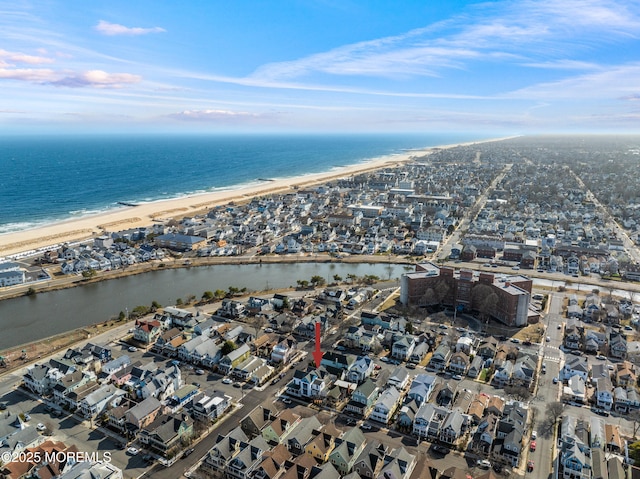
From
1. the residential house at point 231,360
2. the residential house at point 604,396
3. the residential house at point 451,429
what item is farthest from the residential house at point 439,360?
the residential house at point 231,360

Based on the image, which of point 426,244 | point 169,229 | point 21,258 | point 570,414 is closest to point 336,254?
point 426,244

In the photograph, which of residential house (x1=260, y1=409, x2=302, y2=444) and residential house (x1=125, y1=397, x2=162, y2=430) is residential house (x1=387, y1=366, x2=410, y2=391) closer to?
residential house (x1=260, y1=409, x2=302, y2=444)

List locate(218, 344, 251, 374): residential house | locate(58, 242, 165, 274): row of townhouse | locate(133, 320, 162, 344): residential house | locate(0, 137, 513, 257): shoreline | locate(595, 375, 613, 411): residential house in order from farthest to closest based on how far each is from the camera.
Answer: locate(0, 137, 513, 257): shoreline, locate(58, 242, 165, 274): row of townhouse, locate(133, 320, 162, 344): residential house, locate(218, 344, 251, 374): residential house, locate(595, 375, 613, 411): residential house

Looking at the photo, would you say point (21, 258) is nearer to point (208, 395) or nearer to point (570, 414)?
point (208, 395)

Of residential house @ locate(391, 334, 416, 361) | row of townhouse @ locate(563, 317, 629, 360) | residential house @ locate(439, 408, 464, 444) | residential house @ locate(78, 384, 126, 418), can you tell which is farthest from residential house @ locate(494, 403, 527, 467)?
residential house @ locate(78, 384, 126, 418)

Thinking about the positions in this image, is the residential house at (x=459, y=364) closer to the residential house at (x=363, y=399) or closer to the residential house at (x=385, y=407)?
the residential house at (x=385, y=407)

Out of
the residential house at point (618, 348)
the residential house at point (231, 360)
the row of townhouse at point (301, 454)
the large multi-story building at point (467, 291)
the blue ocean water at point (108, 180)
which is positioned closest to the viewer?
the row of townhouse at point (301, 454)
